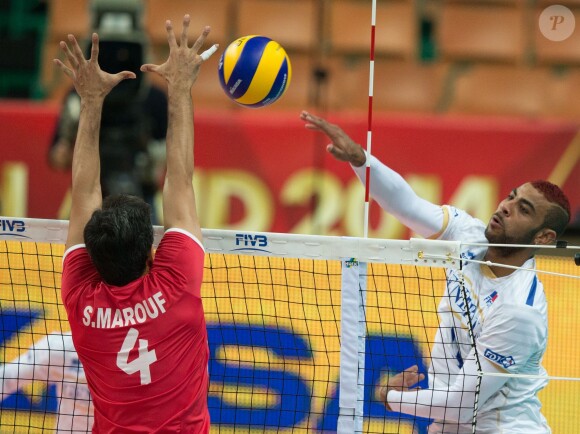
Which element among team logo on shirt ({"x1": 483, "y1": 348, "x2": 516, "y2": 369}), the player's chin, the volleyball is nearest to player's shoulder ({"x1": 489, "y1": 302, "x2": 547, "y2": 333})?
team logo on shirt ({"x1": 483, "y1": 348, "x2": 516, "y2": 369})

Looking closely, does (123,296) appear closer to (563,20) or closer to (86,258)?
(86,258)

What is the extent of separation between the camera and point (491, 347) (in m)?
4.94

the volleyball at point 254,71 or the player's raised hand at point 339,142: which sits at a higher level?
the volleyball at point 254,71

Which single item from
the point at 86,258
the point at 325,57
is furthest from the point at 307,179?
the point at 86,258

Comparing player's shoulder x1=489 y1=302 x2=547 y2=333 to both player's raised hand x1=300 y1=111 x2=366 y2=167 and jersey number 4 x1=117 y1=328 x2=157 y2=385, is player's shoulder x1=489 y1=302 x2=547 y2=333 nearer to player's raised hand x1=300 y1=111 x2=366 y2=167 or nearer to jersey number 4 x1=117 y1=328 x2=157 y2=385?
player's raised hand x1=300 y1=111 x2=366 y2=167

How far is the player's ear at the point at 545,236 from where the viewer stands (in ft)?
17.1

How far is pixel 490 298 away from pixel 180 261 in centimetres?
184

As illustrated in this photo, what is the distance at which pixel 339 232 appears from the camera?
Result: 10133mm

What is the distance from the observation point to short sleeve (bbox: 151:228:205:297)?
13.7 ft

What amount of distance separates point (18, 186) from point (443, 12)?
5442 millimetres

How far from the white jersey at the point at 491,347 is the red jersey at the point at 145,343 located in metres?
1.48

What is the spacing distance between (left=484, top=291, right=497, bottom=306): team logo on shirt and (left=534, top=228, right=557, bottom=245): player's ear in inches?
15.2

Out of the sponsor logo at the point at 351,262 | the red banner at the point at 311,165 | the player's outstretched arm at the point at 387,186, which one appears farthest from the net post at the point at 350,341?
the red banner at the point at 311,165

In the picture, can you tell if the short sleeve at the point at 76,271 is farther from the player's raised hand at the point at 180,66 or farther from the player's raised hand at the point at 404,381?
the player's raised hand at the point at 404,381
